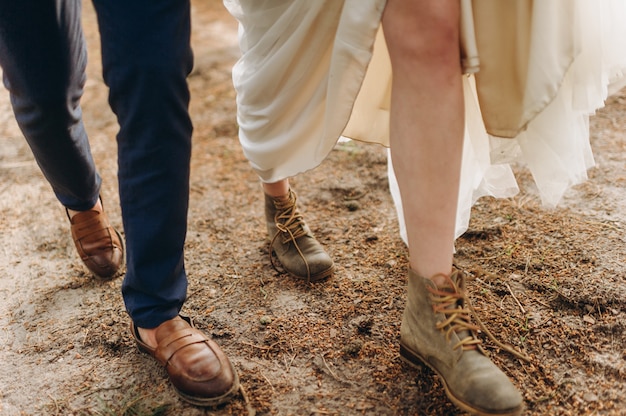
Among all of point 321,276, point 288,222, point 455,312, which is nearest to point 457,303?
point 455,312

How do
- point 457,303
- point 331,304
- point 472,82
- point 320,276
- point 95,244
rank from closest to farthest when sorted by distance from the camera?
1. point 457,303
2. point 472,82
3. point 331,304
4. point 320,276
5. point 95,244

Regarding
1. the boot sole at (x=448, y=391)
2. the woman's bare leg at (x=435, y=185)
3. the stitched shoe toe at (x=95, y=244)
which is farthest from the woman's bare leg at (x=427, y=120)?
the stitched shoe toe at (x=95, y=244)

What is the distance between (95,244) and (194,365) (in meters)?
0.84

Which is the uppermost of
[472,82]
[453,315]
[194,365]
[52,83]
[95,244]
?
[472,82]

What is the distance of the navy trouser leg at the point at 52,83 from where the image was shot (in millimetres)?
1748

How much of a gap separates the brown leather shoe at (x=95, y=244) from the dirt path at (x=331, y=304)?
0.07m

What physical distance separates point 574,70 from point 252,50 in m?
0.93

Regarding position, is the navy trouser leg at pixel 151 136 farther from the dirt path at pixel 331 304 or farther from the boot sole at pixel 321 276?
the boot sole at pixel 321 276

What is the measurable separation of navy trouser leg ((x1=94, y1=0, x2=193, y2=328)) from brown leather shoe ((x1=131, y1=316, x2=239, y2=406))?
52 millimetres

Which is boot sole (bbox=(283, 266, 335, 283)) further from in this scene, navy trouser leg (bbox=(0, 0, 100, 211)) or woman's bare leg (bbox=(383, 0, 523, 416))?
navy trouser leg (bbox=(0, 0, 100, 211))

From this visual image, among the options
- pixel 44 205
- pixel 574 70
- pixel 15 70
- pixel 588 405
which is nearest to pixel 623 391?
pixel 588 405

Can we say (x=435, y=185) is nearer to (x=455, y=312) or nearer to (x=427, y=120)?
(x=427, y=120)

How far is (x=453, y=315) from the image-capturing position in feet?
4.99

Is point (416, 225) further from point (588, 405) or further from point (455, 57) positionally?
point (588, 405)
